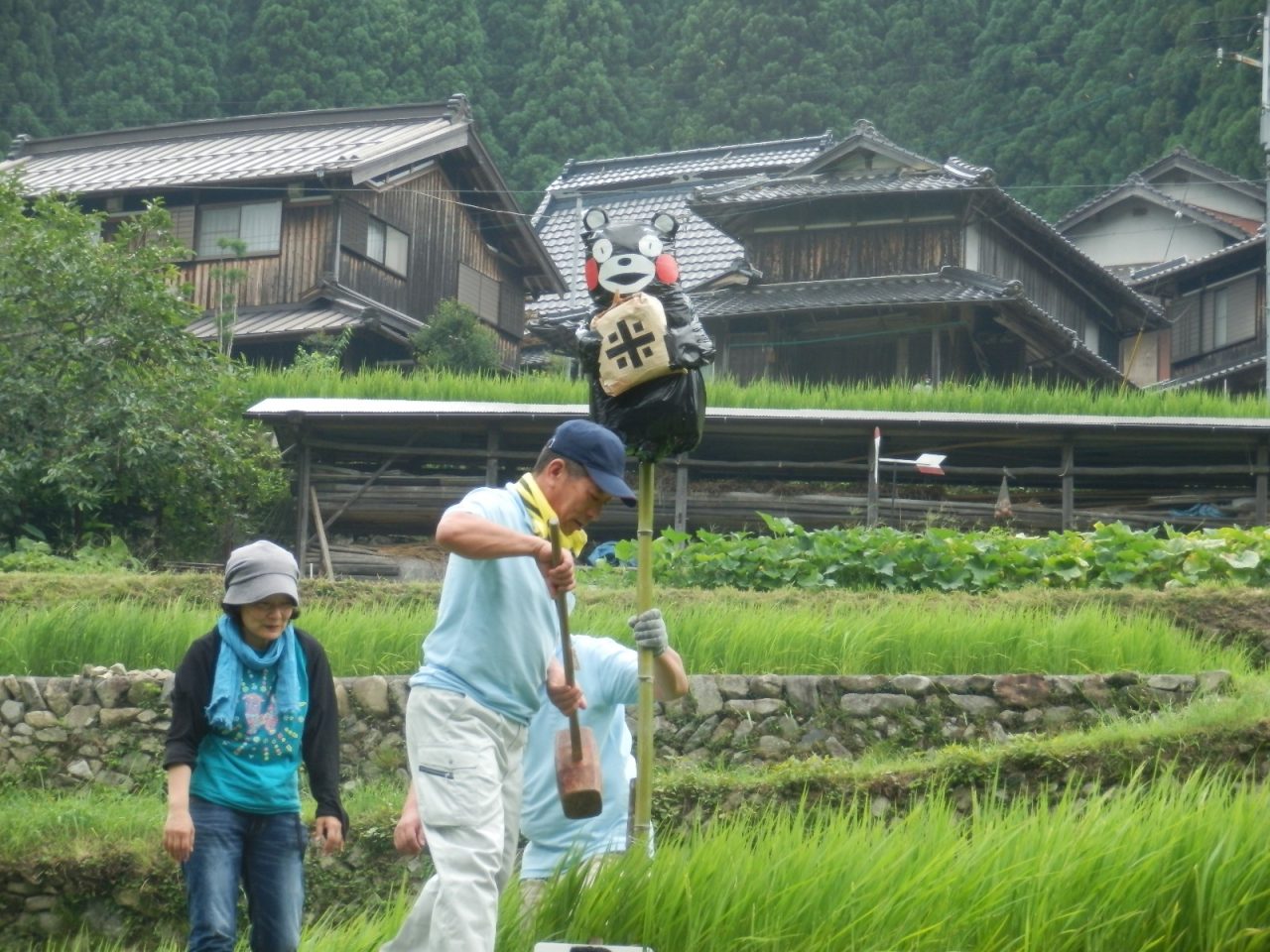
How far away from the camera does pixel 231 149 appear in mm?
26172

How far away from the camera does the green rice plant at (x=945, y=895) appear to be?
15.3 feet

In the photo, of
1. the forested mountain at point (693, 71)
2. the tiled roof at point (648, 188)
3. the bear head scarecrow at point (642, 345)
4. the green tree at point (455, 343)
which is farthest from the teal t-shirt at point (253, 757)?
the forested mountain at point (693, 71)

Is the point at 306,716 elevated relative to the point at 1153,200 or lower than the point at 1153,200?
lower

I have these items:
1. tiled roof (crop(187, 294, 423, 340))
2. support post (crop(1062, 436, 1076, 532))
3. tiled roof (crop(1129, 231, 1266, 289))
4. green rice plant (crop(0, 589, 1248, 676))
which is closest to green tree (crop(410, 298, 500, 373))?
tiled roof (crop(187, 294, 423, 340))

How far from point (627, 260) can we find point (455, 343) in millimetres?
16893

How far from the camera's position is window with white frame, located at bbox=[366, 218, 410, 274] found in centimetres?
2508

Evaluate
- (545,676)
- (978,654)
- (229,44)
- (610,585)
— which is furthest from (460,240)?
(545,676)

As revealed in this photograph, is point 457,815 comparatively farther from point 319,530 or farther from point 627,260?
point 319,530

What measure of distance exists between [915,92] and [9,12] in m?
18.8

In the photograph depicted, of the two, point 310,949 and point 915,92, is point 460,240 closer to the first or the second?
point 915,92

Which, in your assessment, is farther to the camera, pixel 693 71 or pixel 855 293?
pixel 693 71

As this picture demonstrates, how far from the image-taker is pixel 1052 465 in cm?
1703

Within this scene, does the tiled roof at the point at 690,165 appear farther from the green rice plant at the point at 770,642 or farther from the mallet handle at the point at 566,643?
the mallet handle at the point at 566,643

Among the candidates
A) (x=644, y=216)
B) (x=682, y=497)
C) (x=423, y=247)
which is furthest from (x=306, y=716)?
(x=644, y=216)
